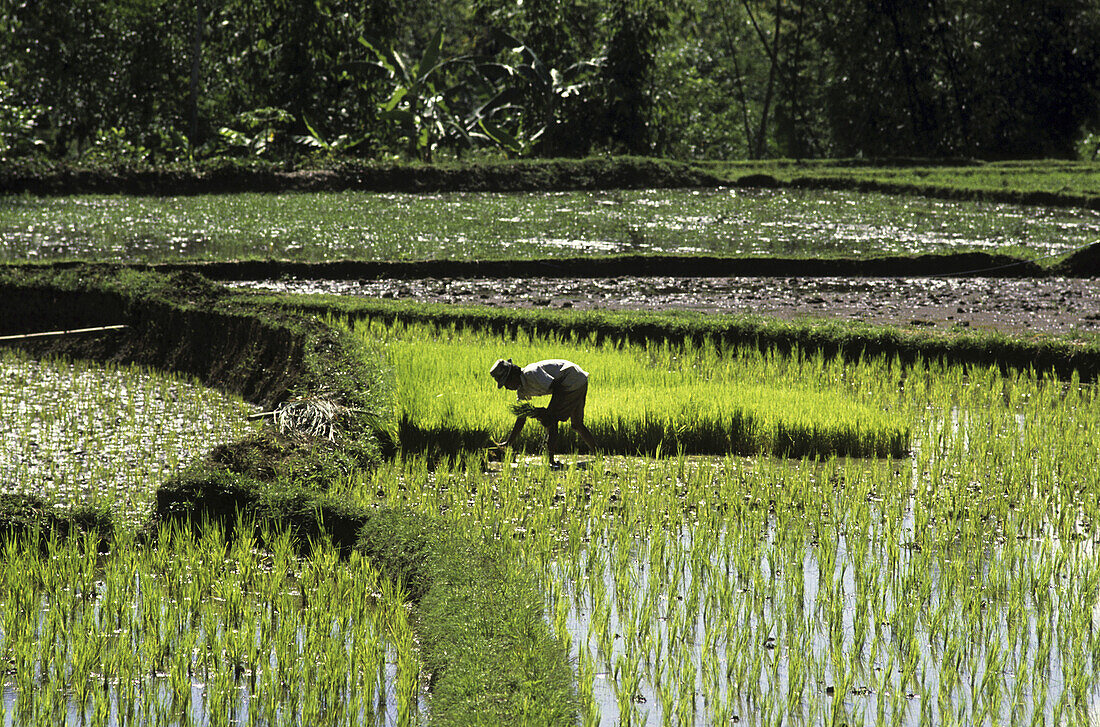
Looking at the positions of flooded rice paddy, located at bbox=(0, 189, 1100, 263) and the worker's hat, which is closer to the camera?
Result: the worker's hat

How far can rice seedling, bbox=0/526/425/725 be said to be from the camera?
3.05 meters

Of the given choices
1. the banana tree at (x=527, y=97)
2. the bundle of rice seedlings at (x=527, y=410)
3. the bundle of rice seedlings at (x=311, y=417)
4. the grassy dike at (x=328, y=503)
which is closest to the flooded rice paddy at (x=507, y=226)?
the banana tree at (x=527, y=97)

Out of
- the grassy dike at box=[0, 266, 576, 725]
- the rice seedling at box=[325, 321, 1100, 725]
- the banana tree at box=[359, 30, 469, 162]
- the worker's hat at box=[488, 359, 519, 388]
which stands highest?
the banana tree at box=[359, 30, 469, 162]

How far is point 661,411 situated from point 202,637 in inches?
122

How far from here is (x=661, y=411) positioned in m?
6.16

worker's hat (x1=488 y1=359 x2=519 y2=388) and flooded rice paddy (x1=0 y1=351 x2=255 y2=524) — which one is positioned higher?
worker's hat (x1=488 y1=359 x2=519 y2=388)

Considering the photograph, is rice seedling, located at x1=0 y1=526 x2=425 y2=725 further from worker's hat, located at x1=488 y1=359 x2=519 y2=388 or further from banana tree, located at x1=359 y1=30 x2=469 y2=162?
banana tree, located at x1=359 y1=30 x2=469 y2=162

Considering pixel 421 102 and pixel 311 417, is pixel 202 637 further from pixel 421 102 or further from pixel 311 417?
pixel 421 102

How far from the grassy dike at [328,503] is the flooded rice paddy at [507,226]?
368 centimetres

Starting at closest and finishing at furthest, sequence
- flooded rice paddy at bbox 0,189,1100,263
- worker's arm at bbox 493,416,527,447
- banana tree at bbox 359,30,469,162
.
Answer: worker's arm at bbox 493,416,527,447, flooded rice paddy at bbox 0,189,1100,263, banana tree at bbox 359,30,469,162

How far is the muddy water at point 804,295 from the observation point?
10047mm

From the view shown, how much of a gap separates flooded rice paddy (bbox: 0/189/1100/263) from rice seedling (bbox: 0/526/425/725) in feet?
27.9

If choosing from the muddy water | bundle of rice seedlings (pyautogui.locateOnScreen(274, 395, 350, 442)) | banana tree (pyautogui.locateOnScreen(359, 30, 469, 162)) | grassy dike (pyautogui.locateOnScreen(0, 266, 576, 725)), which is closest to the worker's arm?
grassy dike (pyautogui.locateOnScreen(0, 266, 576, 725))

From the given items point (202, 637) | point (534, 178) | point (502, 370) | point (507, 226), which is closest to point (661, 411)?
point (502, 370)
